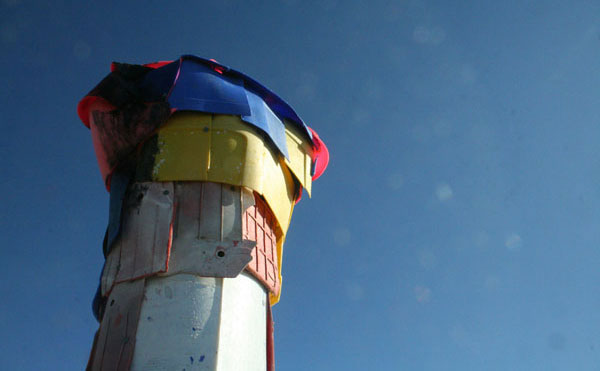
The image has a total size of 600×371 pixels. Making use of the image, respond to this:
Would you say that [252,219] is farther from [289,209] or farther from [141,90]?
[141,90]

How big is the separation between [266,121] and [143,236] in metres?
2.54

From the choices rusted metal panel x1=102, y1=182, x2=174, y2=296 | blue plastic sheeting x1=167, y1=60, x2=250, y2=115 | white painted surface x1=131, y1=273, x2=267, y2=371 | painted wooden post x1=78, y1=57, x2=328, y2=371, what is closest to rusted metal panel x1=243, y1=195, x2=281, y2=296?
painted wooden post x1=78, y1=57, x2=328, y2=371

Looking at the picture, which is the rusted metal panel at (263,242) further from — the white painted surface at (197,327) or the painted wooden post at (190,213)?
the white painted surface at (197,327)

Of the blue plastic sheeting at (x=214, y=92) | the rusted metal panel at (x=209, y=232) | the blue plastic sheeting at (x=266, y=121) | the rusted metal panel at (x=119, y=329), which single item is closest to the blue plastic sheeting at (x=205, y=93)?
the blue plastic sheeting at (x=214, y=92)

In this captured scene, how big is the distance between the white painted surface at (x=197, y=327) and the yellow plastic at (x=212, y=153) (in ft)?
4.66

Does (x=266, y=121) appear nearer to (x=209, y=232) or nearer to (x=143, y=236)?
(x=209, y=232)

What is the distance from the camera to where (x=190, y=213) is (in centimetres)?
787

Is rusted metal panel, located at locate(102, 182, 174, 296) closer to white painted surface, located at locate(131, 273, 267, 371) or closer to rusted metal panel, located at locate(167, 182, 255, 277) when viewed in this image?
rusted metal panel, located at locate(167, 182, 255, 277)

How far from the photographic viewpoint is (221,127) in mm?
8344

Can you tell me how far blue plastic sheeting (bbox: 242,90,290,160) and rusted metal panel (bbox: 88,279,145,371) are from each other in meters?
2.82

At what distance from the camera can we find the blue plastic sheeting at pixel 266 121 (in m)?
8.59

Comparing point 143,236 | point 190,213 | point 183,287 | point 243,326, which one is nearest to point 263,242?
point 190,213

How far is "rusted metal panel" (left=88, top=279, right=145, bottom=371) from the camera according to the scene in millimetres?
6891

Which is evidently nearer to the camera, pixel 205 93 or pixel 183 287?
pixel 183 287
